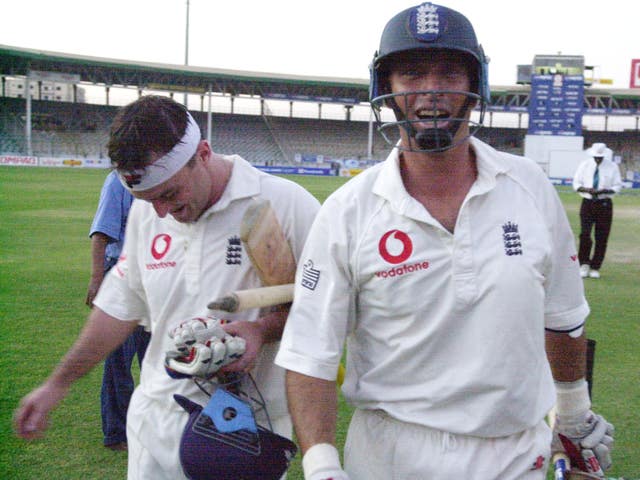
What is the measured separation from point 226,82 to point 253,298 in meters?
57.2

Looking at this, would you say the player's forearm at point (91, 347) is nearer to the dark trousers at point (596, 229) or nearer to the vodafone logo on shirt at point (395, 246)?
the vodafone logo on shirt at point (395, 246)

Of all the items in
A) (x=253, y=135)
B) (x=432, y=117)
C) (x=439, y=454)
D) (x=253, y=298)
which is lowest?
(x=439, y=454)

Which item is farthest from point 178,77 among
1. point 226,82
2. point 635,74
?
point 635,74

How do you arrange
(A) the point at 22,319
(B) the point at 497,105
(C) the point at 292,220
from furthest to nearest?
(B) the point at 497,105 → (A) the point at 22,319 → (C) the point at 292,220

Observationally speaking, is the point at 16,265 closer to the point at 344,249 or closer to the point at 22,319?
the point at 22,319

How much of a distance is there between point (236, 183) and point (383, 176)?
67 cm

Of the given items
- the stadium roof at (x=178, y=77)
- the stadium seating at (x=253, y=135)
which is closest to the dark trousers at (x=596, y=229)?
the stadium seating at (x=253, y=135)

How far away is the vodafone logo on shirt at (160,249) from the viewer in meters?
2.50

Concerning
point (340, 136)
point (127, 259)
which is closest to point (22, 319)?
point (127, 259)

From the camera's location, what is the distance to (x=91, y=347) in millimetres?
2648

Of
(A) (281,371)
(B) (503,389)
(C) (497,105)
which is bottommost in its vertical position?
(A) (281,371)

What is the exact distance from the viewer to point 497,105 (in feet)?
196

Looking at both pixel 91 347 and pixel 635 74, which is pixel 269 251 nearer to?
pixel 91 347

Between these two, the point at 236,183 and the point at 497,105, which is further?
the point at 497,105
